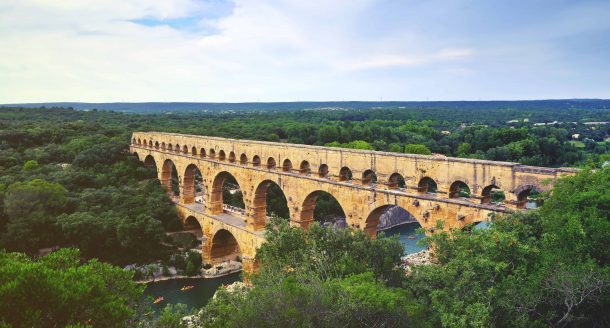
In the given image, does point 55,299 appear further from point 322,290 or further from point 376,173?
point 376,173

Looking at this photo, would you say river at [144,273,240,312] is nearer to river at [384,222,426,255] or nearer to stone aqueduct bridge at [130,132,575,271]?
stone aqueduct bridge at [130,132,575,271]

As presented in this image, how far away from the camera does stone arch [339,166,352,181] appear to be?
78.7ft

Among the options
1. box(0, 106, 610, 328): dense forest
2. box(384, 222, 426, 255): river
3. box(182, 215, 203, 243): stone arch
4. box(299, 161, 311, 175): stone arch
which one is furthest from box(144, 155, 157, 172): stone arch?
box(0, 106, 610, 328): dense forest

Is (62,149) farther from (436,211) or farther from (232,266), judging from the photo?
(436,211)

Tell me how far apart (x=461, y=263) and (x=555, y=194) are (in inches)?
181

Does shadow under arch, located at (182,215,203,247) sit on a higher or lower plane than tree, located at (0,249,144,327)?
lower

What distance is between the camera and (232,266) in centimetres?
3506

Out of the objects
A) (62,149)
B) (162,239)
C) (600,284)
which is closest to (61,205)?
(162,239)

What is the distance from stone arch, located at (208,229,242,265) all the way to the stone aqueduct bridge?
0.25ft

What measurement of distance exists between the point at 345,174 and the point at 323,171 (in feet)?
5.06

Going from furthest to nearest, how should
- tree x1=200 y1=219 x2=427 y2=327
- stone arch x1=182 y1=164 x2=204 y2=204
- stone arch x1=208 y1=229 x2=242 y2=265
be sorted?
1. stone arch x1=182 y1=164 x2=204 y2=204
2. stone arch x1=208 y1=229 x2=242 y2=265
3. tree x1=200 y1=219 x2=427 y2=327

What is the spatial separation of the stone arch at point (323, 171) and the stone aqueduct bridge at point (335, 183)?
54 millimetres

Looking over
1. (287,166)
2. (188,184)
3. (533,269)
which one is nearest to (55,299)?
(533,269)

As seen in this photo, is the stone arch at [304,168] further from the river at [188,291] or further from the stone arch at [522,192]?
the stone arch at [522,192]
